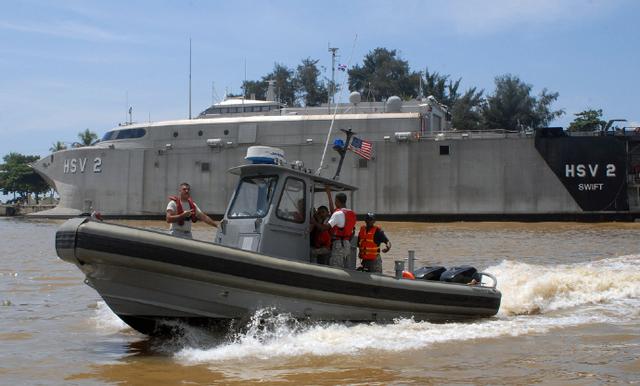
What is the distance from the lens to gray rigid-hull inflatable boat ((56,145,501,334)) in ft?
23.4

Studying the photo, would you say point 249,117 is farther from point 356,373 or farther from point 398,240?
point 356,373

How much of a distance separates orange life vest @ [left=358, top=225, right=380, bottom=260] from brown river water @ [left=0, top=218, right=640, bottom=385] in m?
0.88

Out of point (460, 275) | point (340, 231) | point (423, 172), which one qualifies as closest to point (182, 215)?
point (340, 231)

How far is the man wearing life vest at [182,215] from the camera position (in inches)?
331

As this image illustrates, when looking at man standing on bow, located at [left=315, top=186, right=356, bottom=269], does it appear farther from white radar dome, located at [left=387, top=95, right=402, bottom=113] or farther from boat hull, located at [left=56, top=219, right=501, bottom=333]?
white radar dome, located at [left=387, top=95, right=402, bottom=113]

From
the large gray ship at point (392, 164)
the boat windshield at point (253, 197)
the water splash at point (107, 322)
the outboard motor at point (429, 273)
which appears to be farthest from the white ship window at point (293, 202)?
the large gray ship at point (392, 164)

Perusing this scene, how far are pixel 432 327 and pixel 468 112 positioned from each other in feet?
189

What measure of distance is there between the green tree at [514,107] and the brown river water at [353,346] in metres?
48.7

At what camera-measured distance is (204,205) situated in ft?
125

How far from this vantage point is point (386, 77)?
256 ft

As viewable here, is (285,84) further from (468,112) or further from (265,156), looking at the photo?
(265,156)

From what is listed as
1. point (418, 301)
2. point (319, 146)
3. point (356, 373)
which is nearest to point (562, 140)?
point (319, 146)

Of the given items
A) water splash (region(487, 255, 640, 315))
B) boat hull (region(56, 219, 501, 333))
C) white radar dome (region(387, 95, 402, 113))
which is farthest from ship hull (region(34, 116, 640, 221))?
boat hull (region(56, 219, 501, 333))

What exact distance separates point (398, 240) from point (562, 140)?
13.9 meters
